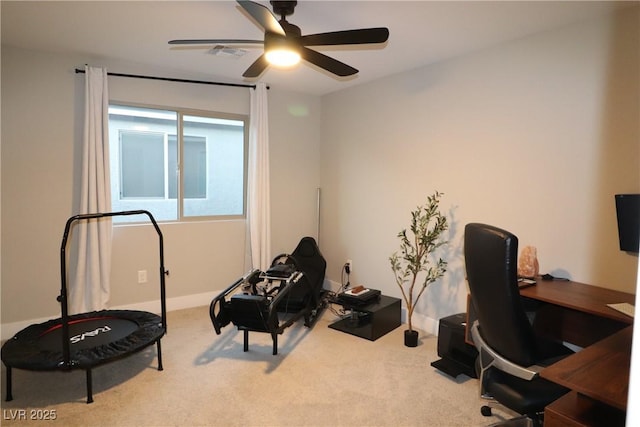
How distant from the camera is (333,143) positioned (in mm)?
4664

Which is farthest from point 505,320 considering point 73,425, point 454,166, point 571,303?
point 73,425

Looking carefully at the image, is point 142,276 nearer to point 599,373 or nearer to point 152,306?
point 152,306

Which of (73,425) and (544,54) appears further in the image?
(544,54)

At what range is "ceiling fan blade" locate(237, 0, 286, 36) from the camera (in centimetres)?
171

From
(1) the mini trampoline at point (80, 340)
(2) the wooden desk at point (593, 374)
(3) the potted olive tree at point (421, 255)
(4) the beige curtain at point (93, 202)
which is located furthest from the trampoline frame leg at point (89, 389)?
(2) the wooden desk at point (593, 374)

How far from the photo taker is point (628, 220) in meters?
2.18

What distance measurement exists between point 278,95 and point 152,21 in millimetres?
1981

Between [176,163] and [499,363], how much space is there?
3.60 metres

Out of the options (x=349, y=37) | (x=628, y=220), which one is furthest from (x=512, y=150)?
(x=349, y=37)

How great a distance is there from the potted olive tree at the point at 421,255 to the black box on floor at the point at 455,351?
331 millimetres

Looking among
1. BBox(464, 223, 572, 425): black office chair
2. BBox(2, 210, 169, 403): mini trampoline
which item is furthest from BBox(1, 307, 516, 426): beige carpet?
BBox(464, 223, 572, 425): black office chair

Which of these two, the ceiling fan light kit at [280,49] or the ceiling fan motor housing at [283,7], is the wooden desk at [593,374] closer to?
the ceiling fan light kit at [280,49]

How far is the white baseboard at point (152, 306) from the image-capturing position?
127 inches

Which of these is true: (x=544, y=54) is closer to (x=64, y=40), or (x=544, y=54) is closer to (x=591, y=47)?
(x=591, y=47)
